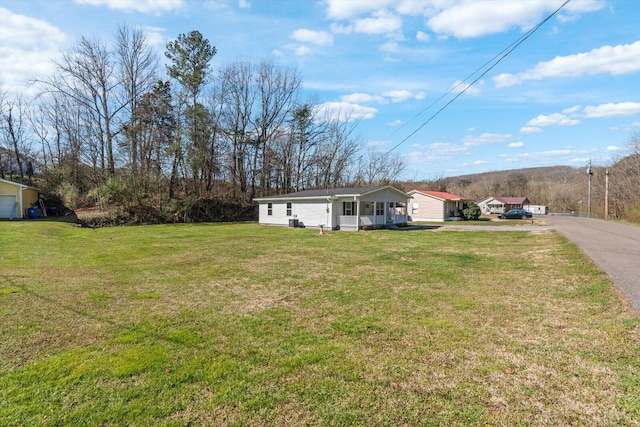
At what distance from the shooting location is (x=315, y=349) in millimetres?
3660

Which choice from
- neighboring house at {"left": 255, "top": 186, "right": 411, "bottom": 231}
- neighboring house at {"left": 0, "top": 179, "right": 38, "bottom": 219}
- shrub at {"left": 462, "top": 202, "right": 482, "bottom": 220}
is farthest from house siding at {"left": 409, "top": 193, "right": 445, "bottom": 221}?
neighboring house at {"left": 0, "top": 179, "right": 38, "bottom": 219}

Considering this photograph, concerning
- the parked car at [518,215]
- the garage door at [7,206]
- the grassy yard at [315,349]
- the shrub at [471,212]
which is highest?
the garage door at [7,206]

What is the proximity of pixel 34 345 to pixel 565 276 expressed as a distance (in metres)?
9.48

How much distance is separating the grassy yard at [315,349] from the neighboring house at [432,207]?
2386 cm

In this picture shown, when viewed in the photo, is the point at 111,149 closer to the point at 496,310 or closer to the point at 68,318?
the point at 68,318

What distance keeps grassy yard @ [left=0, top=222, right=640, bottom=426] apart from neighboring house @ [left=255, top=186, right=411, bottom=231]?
12694 millimetres

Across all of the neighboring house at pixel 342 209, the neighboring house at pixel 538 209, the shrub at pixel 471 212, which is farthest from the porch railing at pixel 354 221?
the neighboring house at pixel 538 209

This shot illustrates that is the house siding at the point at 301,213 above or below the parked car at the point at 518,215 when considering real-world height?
above

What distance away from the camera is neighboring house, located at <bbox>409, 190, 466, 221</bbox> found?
3091 centimetres

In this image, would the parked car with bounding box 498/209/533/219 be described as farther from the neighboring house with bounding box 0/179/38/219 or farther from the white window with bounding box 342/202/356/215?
the neighboring house with bounding box 0/179/38/219

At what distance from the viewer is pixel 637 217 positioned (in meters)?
23.7

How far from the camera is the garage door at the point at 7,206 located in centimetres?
2127

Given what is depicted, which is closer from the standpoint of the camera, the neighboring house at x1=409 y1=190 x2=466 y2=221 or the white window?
the white window

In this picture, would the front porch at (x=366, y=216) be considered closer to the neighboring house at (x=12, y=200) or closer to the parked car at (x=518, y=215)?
the neighboring house at (x=12, y=200)
